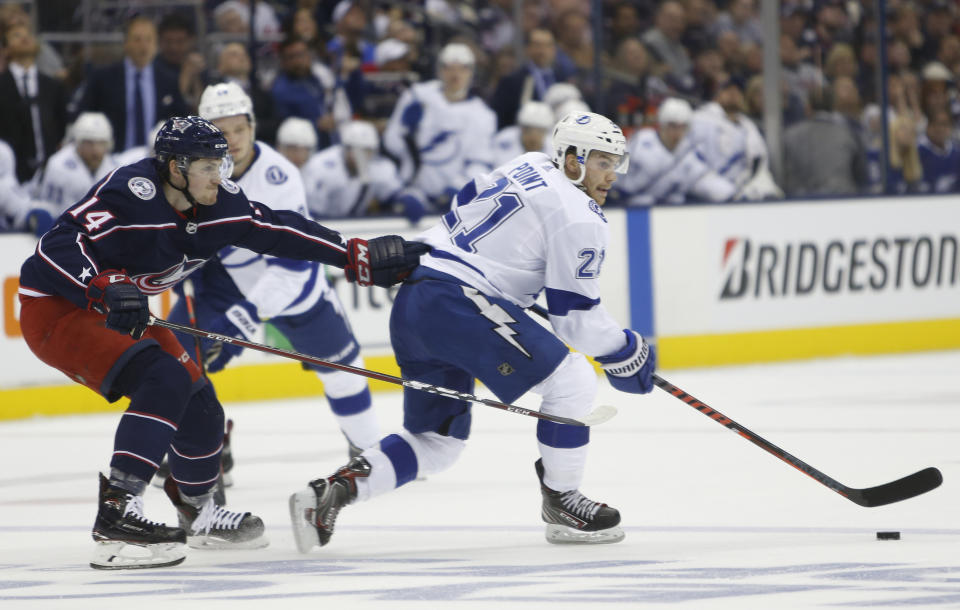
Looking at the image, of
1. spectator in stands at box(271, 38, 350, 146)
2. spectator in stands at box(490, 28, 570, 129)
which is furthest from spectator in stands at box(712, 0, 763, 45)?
spectator in stands at box(271, 38, 350, 146)

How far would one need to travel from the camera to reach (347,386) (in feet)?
18.4

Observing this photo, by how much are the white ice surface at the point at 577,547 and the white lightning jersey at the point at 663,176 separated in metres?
1.97

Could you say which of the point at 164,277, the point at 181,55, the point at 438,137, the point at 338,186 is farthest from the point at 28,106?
the point at 164,277

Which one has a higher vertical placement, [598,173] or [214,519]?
[598,173]

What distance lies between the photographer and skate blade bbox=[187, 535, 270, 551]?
174 inches

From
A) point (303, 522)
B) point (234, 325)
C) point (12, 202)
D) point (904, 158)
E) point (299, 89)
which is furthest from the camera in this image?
point (904, 158)

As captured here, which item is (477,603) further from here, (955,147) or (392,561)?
(955,147)

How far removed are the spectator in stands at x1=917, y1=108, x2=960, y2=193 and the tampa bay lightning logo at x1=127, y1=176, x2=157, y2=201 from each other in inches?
293

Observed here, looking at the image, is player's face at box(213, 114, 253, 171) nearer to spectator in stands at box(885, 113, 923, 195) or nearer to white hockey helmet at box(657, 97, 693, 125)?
white hockey helmet at box(657, 97, 693, 125)

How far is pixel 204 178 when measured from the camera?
4.04 meters

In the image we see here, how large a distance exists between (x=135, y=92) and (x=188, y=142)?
4326 millimetres

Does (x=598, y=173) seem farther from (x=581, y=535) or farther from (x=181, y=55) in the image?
(x=181, y=55)

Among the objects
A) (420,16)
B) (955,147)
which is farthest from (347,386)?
(955,147)

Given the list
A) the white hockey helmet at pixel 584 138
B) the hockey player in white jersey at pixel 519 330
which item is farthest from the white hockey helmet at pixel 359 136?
the white hockey helmet at pixel 584 138
